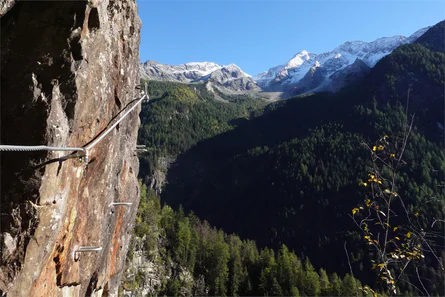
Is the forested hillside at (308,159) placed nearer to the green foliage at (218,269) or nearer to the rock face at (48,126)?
the green foliage at (218,269)

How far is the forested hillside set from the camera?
285ft

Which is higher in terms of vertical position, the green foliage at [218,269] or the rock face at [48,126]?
the rock face at [48,126]

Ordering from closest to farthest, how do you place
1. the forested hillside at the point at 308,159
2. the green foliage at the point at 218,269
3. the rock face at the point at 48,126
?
the rock face at the point at 48,126
the green foliage at the point at 218,269
the forested hillside at the point at 308,159

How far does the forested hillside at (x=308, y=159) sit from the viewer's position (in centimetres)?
8688

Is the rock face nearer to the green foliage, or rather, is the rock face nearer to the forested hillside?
the green foliage

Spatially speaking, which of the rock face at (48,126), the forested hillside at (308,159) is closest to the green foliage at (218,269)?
the forested hillside at (308,159)

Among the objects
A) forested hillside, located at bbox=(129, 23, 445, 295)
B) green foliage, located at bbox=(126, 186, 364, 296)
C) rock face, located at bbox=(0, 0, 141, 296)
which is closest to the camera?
rock face, located at bbox=(0, 0, 141, 296)

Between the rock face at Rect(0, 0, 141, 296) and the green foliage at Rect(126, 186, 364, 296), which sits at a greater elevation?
the rock face at Rect(0, 0, 141, 296)

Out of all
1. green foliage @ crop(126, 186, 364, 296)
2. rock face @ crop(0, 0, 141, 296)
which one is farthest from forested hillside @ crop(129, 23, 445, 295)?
rock face @ crop(0, 0, 141, 296)

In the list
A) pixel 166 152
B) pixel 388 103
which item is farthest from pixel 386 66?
pixel 166 152

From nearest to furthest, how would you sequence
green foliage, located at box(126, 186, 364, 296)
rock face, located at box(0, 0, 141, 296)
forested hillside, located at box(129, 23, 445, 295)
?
rock face, located at box(0, 0, 141, 296) < green foliage, located at box(126, 186, 364, 296) < forested hillside, located at box(129, 23, 445, 295)

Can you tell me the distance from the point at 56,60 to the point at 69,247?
3848 millimetres

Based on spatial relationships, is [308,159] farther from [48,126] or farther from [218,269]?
[48,126]

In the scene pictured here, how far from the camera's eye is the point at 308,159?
382ft
